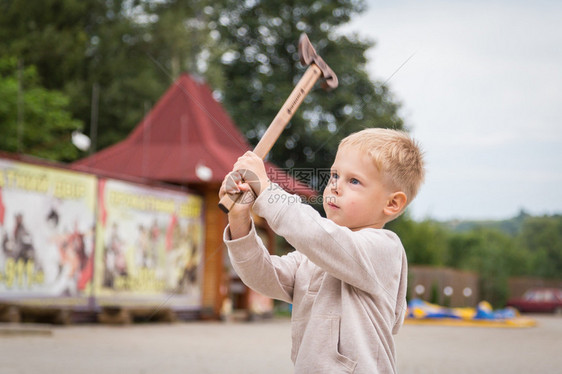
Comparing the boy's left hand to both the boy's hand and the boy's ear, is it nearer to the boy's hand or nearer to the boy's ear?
the boy's hand

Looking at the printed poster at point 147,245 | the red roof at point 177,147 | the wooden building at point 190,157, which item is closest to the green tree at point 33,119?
the red roof at point 177,147

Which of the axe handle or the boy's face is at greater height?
the axe handle

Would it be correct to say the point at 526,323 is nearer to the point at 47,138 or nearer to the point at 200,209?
the point at 200,209

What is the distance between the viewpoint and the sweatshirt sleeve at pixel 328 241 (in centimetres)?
200

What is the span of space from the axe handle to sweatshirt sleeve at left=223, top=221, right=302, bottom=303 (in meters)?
0.23

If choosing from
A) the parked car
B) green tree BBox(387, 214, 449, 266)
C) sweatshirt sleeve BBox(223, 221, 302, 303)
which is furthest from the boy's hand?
the parked car

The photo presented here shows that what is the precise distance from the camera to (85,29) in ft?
97.2

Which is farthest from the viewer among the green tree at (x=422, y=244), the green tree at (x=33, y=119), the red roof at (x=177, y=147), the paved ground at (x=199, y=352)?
the green tree at (x=422, y=244)

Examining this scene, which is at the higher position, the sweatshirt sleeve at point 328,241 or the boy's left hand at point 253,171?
the boy's left hand at point 253,171

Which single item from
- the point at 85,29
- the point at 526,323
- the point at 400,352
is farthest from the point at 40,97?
the point at 400,352

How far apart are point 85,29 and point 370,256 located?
96.6ft

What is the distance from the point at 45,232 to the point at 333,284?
31.5ft

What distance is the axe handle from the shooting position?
77.0 inches

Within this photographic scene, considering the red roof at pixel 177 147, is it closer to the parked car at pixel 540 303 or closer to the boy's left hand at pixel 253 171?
the boy's left hand at pixel 253 171
